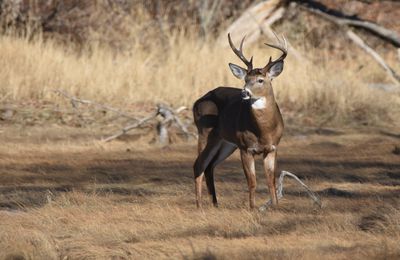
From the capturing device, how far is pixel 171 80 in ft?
63.7

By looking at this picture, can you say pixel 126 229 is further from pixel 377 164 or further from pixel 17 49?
pixel 17 49

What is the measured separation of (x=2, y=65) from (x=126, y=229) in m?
10.9

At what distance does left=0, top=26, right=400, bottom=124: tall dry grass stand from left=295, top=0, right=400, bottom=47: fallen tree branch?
937 millimetres

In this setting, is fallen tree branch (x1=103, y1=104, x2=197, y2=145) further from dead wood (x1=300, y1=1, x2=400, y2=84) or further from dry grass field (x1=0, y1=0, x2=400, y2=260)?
dead wood (x1=300, y1=1, x2=400, y2=84)

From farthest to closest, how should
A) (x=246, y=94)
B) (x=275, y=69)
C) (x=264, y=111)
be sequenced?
(x=275, y=69) < (x=264, y=111) < (x=246, y=94)

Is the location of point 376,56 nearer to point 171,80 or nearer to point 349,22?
point 349,22


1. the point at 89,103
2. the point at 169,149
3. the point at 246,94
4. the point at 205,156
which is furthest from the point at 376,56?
the point at 246,94

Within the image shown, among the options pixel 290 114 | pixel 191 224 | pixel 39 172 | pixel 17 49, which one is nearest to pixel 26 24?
pixel 17 49

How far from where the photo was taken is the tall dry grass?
1873 centimetres

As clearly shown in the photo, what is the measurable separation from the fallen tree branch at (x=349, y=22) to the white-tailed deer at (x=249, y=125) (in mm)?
11055

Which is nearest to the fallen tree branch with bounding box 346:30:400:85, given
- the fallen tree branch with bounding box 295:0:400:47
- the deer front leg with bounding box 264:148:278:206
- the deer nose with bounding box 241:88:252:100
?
the fallen tree branch with bounding box 295:0:400:47

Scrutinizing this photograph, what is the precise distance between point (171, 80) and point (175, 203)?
350 inches

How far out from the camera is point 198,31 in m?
23.3

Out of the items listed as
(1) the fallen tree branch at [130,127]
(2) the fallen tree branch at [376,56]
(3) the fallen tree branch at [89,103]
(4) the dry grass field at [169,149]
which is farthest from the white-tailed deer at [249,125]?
(2) the fallen tree branch at [376,56]
